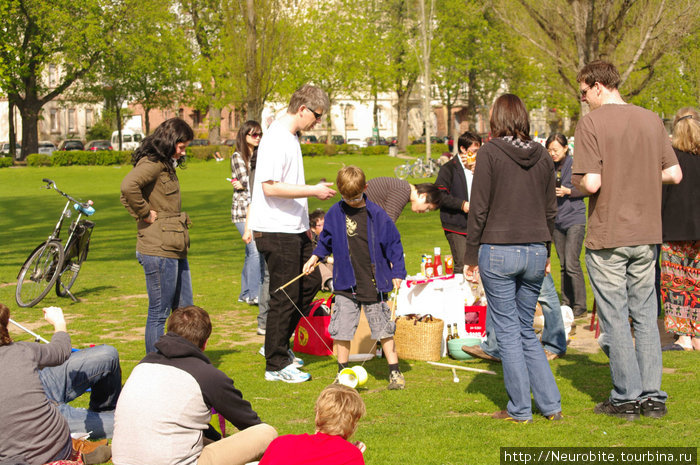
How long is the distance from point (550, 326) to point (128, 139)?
6233 cm

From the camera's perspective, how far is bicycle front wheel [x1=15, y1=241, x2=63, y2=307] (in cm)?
991

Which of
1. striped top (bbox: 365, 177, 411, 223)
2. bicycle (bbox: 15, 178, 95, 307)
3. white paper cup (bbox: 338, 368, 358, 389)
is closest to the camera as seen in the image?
white paper cup (bbox: 338, 368, 358, 389)

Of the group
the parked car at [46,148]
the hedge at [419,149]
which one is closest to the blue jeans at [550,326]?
the hedge at [419,149]

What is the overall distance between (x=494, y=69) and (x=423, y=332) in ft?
188

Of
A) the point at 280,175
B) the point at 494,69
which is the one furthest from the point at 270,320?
the point at 494,69

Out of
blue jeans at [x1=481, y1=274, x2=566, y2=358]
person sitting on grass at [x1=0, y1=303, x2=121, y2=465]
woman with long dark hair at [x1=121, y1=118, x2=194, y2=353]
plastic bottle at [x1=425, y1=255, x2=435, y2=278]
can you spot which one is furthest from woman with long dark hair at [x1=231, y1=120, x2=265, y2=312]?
person sitting on grass at [x1=0, y1=303, x2=121, y2=465]

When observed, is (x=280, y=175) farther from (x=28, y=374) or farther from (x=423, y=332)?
(x=28, y=374)

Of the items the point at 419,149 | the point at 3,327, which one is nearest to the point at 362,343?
the point at 3,327

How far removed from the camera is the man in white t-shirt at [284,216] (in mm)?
6105

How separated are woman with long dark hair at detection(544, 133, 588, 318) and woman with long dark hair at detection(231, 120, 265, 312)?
323 centimetres

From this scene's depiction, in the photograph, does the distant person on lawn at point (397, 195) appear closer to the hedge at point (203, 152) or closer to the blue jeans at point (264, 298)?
the blue jeans at point (264, 298)

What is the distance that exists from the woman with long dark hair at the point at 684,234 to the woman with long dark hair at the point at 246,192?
374 centimetres

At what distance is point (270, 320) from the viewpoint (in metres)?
6.45

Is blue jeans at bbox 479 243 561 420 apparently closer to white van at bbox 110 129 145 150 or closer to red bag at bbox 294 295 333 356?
red bag at bbox 294 295 333 356
